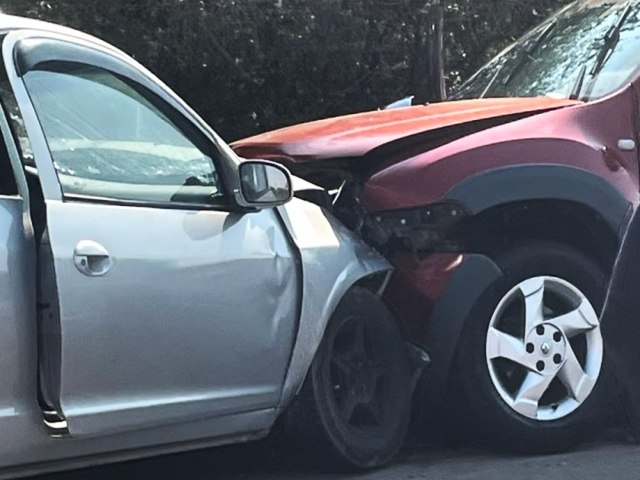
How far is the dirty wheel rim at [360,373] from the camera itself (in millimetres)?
5176

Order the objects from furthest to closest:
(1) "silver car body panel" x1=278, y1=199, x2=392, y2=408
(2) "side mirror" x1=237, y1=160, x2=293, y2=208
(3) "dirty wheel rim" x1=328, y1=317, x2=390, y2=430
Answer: (3) "dirty wheel rim" x1=328, y1=317, x2=390, y2=430 → (1) "silver car body panel" x1=278, y1=199, x2=392, y2=408 → (2) "side mirror" x1=237, y1=160, x2=293, y2=208

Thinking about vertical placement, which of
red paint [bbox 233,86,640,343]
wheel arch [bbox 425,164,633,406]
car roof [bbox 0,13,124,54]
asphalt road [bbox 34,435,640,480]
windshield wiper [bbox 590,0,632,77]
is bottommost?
asphalt road [bbox 34,435,640,480]

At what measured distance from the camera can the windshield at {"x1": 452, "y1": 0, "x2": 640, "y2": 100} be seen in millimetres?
6055

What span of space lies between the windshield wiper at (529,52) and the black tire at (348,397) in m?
2.03

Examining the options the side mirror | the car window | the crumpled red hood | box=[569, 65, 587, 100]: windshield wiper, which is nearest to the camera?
the car window

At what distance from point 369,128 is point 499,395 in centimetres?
134

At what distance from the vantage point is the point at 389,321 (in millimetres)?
5301

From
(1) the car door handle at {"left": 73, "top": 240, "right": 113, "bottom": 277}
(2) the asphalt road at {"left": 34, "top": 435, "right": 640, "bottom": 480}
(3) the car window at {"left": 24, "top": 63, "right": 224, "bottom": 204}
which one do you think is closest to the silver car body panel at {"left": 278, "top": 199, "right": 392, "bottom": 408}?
(3) the car window at {"left": 24, "top": 63, "right": 224, "bottom": 204}

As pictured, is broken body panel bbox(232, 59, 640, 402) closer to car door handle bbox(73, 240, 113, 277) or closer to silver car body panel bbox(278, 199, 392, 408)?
silver car body panel bbox(278, 199, 392, 408)

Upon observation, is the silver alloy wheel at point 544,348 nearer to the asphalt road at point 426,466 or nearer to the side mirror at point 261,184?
the asphalt road at point 426,466

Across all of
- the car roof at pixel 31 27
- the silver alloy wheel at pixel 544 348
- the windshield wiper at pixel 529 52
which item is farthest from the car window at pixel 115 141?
the windshield wiper at pixel 529 52

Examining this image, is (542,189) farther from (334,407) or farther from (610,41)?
(334,407)

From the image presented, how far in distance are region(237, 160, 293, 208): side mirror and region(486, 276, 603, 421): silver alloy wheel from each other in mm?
1157

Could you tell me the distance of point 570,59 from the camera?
6414mm
